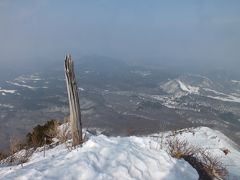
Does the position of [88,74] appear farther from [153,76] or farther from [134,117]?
[134,117]

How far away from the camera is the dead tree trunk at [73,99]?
38.3 feet

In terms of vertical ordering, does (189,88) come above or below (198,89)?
above

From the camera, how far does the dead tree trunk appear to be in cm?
1167

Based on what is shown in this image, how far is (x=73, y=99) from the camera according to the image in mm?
11969

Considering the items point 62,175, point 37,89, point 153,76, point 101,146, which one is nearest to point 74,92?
point 101,146

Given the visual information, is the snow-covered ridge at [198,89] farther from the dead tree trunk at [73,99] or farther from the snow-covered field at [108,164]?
the snow-covered field at [108,164]

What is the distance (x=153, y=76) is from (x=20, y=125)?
3930 inches

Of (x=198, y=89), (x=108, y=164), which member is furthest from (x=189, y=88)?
(x=108, y=164)

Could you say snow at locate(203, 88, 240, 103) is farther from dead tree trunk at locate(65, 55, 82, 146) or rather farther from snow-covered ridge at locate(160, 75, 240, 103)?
A: dead tree trunk at locate(65, 55, 82, 146)

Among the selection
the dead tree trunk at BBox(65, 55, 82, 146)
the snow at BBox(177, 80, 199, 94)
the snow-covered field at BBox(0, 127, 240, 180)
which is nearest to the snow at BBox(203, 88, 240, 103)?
the snow at BBox(177, 80, 199, 94)

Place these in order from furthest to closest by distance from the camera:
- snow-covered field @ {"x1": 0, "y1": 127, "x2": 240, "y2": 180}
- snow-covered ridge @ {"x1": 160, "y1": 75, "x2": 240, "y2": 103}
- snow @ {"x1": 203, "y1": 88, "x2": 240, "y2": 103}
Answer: snow-covered ridge @ {"x1": 160, "y1": 75, "x2": 240, "y2": 103} → snow @ {"x1": 203, "y1": 88, "x2": 240, "y2": 103} → snow-covered field @ {"x1": 0, "y1": 127, "x2": 240, "y2": 180}

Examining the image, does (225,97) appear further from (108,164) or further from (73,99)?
(108,164)

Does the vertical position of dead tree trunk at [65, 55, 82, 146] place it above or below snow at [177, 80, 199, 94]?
above

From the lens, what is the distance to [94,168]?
844 cm
